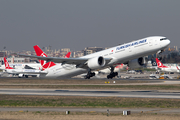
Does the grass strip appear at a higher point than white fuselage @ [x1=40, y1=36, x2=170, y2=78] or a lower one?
lower

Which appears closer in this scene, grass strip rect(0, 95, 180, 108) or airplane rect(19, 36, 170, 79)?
grass strip rect(0, 95, 180, 108)

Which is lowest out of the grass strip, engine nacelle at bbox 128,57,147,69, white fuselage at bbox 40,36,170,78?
the grass strip

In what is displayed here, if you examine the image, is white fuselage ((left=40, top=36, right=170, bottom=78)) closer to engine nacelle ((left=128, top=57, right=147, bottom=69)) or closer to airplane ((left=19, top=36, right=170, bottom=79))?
airplane ((left=19, top=36, right=170, bottom=79))

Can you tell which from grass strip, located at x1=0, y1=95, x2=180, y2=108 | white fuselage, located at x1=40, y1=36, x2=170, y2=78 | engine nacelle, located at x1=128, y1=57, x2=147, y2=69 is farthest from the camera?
engine nacelle, located at x1=128, y1=57, x2=147, y2=69

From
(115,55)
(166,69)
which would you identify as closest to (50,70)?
(115,55)

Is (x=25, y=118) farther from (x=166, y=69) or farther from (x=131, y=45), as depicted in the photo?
(x=166, y=69)

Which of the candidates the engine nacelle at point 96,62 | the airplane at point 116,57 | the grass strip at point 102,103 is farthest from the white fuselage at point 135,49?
the grass strip at point 102,103

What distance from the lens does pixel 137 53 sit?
150 feet

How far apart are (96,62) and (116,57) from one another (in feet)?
12.2

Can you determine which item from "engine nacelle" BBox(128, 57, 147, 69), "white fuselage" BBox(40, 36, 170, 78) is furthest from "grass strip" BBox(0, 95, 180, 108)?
"engine nacelle" BBox(128, 57, 147, 69)

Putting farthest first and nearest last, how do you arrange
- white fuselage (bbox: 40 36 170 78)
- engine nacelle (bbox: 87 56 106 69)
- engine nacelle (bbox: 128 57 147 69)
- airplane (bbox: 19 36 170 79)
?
1. engine nacelle (bbox: 128 57 147 69)
2. engine nacelle (bbox: 87 56 106 69)
3. airplane (bbox: 19 36 170 79)
4. white fuselage (bbox: 40 36 170 78)

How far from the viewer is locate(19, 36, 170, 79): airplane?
1768 inches

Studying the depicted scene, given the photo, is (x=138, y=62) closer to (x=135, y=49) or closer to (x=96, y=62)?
(x=135, y=49)

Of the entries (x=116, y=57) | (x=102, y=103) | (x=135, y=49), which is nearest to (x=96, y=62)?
(x=116, y=57)
